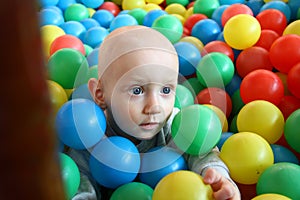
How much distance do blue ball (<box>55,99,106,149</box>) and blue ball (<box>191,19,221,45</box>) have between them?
32.3 inches

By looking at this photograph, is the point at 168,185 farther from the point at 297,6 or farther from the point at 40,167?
→ the point at 297,6

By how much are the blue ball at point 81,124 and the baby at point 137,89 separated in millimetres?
51

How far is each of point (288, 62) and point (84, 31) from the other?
93 cm

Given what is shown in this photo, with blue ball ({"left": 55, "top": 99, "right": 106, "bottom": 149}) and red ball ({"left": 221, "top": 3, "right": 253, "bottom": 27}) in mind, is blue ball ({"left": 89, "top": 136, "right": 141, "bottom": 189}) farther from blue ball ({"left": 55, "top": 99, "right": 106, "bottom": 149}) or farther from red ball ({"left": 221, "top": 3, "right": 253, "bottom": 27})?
red ball ({"left": 221, "top": 3, "right": 253, "bottom": 27})

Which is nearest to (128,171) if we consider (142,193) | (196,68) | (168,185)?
(142,193)

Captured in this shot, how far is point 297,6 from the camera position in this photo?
1609mm

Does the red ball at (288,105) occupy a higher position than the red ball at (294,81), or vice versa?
the red ball at (294,81)

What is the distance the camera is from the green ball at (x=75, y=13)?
1.98 metres

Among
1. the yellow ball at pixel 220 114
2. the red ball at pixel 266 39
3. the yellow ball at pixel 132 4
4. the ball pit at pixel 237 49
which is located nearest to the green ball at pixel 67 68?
the ball pit at pixel 237 49

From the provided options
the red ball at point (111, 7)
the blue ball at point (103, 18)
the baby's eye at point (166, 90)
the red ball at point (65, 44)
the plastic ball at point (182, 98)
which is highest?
the baby's eye at point (166, 90)

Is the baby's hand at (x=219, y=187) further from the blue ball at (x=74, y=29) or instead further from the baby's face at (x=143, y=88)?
the blue ball at (x=74, y=29)

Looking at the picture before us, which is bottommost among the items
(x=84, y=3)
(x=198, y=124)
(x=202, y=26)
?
(x=84, y=3)

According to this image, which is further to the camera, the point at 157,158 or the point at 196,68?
the point at 196,68

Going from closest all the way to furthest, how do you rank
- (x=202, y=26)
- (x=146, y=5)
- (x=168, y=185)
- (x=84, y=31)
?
1. (x=168, y=185)
2. (x=202, y=26)
3. (x=84, y=31)
4. (x=146, y=5)
